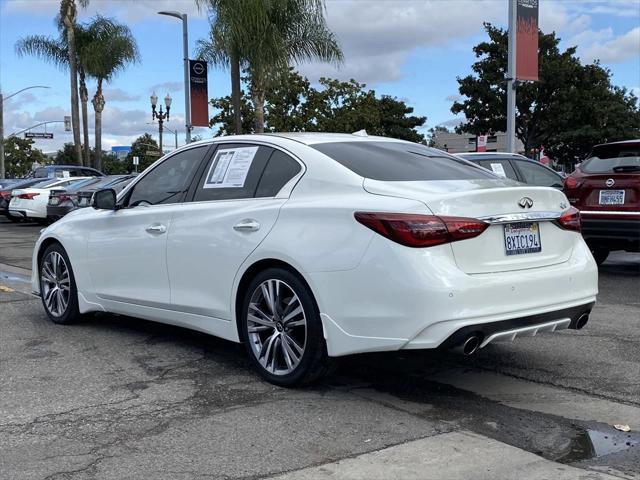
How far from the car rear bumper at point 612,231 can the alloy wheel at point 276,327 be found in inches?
235

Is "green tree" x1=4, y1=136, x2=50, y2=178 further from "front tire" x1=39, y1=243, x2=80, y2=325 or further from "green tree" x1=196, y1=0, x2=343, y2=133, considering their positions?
"front tire" x1=39, y1=243, x2=80, y2=325

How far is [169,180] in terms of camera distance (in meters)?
5.75

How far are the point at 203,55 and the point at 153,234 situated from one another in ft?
64.8

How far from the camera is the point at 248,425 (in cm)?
400

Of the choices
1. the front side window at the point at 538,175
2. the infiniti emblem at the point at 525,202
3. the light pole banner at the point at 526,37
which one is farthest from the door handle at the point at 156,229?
the light pole banner at the point at 526,37

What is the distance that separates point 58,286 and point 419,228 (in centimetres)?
396

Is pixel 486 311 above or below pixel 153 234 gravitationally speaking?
below

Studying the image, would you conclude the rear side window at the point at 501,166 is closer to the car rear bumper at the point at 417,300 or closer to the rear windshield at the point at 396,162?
the rear windshield at the point at 396,162

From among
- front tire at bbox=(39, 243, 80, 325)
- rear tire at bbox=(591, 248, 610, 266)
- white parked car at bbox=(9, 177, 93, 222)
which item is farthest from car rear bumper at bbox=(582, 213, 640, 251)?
white parked car at bbox=(9, 177, 93, 222)

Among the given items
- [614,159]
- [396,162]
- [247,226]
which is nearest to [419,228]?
[396,162]

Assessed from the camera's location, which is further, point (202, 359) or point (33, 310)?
point (33, 310)

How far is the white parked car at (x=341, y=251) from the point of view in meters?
4.04

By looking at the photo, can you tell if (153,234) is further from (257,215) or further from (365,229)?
(365,229)

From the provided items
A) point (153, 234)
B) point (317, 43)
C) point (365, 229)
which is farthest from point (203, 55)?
point (365, 229)
